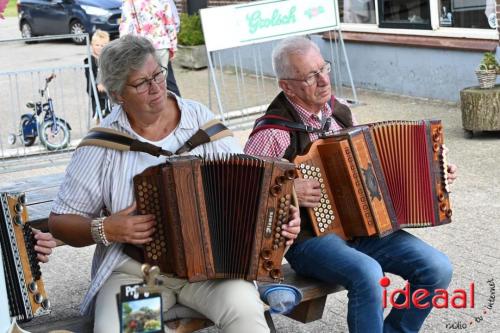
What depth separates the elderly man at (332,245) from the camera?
3842 mm

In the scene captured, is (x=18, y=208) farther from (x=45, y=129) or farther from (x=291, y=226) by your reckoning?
(x=45, y=129)

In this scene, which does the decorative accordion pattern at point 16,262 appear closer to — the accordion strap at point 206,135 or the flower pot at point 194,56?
the accordion strap at point 206,135

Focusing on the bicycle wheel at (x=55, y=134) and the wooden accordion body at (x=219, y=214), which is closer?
the wooden accordion body at (x=219, y=214)

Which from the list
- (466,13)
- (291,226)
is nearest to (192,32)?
(466,13)

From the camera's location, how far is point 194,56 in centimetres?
1423

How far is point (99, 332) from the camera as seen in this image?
3457 mm

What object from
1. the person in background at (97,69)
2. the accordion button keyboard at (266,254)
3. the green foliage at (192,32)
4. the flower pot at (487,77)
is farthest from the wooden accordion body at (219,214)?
the green foliage at (192,32)

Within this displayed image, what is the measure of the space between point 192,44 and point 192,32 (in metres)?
0.18

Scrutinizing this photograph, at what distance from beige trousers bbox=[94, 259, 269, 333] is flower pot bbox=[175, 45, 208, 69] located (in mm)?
10689

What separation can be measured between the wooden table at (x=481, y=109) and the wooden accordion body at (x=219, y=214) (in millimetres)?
4860

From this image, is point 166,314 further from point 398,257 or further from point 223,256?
point 398,257

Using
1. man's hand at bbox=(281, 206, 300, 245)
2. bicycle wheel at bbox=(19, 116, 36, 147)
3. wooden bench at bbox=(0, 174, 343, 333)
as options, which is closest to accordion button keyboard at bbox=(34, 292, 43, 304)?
wooden bench at bbox=(0, 174, 343, 333)

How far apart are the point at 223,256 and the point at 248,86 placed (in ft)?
29.6

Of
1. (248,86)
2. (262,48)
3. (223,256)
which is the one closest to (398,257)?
(223,256)
